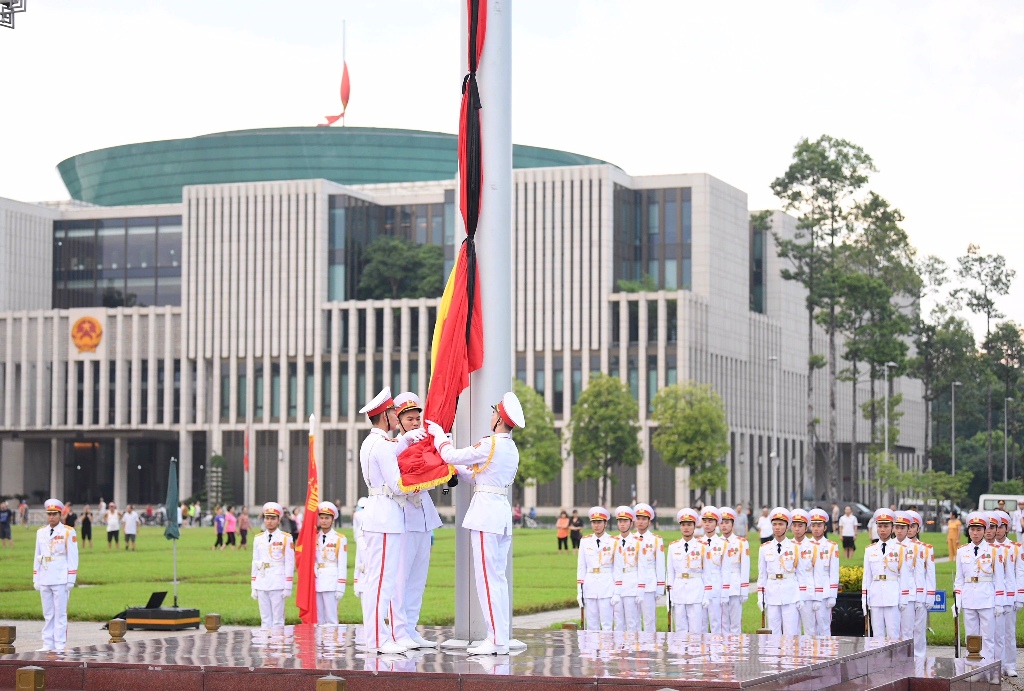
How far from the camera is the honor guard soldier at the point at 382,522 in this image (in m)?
14.9

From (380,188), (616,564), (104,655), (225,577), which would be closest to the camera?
(104,655)

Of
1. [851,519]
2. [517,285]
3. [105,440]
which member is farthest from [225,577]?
[105,440]

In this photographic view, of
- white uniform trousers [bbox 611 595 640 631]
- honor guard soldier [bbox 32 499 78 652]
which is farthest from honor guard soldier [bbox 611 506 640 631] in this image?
honor guard soldier [bbox 32 499 78 652]

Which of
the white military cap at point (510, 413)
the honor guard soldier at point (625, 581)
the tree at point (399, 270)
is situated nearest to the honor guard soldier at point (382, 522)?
the white military cap at point (510, 413)

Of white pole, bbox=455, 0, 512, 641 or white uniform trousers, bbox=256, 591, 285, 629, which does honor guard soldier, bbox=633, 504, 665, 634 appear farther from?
white uniform trousers, bbox=256, 591, 285, 629

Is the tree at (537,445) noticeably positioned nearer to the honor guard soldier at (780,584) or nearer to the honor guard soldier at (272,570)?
the honor guard soldier at (272,570)

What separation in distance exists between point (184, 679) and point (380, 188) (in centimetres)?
8796

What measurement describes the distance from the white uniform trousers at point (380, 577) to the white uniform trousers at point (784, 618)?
607 cm

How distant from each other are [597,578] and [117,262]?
80.5 metres

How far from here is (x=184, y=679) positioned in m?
14.0

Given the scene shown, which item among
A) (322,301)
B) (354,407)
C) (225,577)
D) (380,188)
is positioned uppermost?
(380,188)

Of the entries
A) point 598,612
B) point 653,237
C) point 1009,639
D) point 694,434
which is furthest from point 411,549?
point 653,237

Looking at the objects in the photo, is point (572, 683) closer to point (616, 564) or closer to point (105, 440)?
point (616, 564)

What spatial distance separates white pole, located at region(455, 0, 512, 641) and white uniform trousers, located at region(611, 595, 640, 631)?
4219 millimetres
